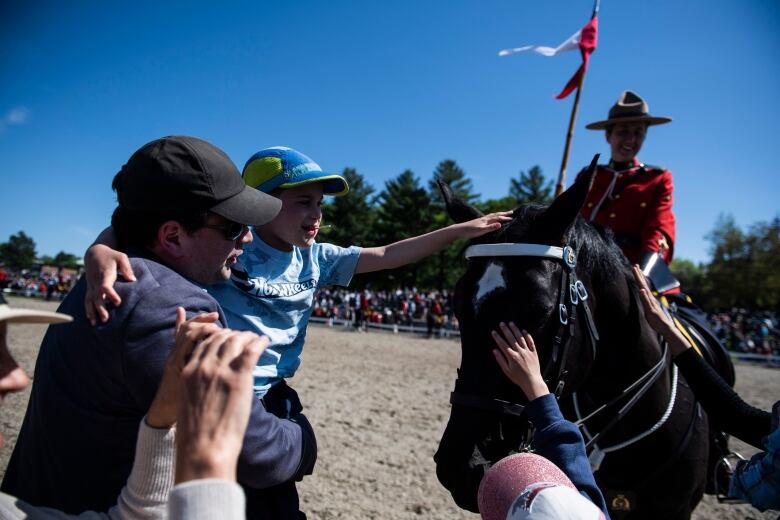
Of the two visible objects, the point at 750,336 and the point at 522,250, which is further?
the point at 750,336

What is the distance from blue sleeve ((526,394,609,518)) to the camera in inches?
54.2

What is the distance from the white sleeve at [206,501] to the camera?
2.48 feet

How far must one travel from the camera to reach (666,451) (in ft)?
8.91

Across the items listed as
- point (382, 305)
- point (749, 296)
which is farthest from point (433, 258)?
point (749, 296)

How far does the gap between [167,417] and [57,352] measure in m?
0.47

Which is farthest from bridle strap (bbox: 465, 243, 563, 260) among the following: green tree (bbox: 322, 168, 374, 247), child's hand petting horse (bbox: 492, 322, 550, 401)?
green tree (bbox: 322, 168, 374, 247)

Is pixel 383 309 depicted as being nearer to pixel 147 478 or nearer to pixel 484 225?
pixel 484 225

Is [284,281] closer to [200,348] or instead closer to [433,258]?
[200,348]

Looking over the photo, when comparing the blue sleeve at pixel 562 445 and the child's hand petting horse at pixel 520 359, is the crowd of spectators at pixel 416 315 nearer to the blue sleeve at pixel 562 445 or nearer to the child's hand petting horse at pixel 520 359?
the child's hand petting horse at pixel 520 359

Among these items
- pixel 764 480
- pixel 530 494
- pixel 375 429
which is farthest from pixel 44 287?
pixel 764 480

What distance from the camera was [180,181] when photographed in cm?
137

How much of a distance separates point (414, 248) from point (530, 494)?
5.98 ft

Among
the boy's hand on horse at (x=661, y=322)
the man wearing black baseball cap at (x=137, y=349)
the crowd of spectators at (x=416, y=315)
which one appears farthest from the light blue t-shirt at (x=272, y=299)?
the crowd of spectators at (x=416, y=315)

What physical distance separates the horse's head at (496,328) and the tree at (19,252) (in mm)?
113432
